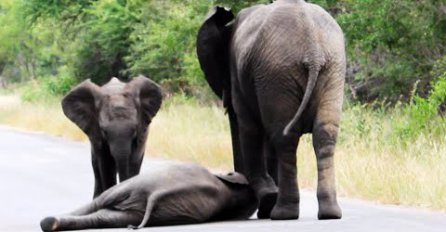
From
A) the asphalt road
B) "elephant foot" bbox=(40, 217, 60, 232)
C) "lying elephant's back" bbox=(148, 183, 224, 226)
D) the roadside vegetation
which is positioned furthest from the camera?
the roadside vegetation

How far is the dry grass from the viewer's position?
48.3ft

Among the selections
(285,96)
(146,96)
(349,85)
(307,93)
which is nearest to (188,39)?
(349,85)

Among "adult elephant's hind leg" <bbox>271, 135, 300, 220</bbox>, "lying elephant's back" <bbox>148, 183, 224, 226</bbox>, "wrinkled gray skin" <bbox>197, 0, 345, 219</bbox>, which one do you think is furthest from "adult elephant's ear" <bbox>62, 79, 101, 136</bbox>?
"adult elephant's hind leg" <bbox>271, 135, 300, 220</bbox>

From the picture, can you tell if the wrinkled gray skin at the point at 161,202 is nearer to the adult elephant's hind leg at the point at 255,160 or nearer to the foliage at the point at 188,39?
the adult elephant's hind leg at the point at 255,160

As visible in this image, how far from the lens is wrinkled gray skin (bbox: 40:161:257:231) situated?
37.4 feet

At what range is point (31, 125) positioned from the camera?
4378 cm

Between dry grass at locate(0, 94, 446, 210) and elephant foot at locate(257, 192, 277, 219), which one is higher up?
elephant foot at locate(257, 192, 277, 219)

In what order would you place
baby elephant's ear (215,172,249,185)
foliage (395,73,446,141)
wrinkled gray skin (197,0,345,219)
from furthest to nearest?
1. foliage (395,73,446,141)
2. baby elephant's ear (215,172,249,185)
3. wrinkled gray skin (197,0,345,219)

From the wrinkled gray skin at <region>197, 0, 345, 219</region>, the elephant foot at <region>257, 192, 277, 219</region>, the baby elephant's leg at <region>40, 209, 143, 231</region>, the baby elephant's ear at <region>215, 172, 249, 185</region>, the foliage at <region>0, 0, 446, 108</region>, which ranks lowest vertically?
the foliage at <region>0, 0, 446, 108</region>

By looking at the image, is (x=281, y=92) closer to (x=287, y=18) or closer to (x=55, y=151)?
(x=287, y=18)

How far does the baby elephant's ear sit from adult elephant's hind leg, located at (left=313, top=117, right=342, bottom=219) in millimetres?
763

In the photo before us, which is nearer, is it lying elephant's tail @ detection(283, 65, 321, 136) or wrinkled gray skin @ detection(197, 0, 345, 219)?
lying elephant's tail @ detection(283, 65, 321, 136)

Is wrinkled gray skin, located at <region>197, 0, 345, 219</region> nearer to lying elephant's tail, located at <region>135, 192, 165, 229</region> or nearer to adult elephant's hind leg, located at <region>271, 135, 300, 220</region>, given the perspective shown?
adult elephant's hind leg, located at <region>271, 135, 300, 220</region>

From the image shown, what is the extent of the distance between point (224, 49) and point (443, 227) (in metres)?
3.08
